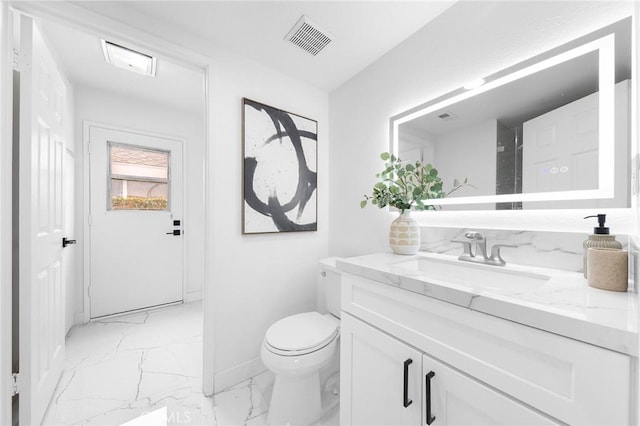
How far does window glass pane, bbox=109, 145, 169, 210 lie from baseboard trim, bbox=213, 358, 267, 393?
85.1 inches

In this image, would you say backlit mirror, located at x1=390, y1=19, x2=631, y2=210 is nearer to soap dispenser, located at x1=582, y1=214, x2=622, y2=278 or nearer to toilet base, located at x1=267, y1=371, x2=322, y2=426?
soap dispenser, located at x1=582, y1=214, x2=622, y2=278

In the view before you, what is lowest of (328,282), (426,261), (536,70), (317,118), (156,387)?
(156,387)

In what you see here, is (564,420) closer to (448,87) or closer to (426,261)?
(426,261)

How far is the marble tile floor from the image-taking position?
4.49ft

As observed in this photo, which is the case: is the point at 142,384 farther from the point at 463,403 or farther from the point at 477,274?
the point at 477,274

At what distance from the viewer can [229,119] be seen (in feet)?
5.38

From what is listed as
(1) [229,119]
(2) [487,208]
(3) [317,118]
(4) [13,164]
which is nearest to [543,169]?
(2) [487,208]

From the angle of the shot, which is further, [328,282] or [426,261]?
[328,282]

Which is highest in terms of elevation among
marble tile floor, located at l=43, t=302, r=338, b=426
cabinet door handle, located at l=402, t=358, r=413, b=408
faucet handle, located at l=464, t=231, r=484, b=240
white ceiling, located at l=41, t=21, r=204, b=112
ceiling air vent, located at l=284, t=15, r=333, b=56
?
white ceiling, located at l=41, t=21, r=204, b=112

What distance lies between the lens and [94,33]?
4.20ft

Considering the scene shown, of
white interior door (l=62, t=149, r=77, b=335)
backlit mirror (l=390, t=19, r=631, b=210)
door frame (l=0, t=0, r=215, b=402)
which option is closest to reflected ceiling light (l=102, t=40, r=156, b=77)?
door frame (l=0, t=0, r=215, b=402)

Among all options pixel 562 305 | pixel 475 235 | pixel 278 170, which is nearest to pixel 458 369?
pixel 562 305

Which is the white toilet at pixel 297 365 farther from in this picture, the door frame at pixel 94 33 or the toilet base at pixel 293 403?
the door frame at pixel 94 33

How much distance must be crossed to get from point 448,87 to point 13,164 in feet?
7.38
